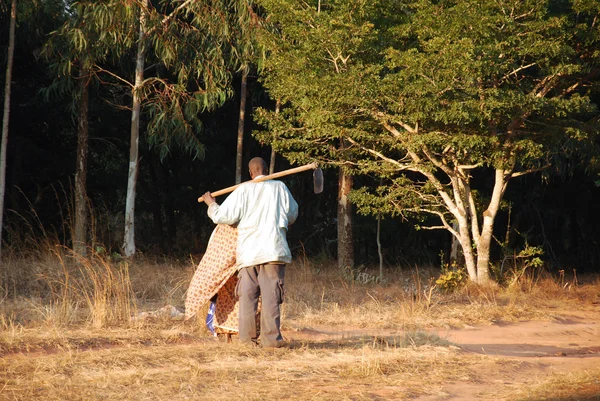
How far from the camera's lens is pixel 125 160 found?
2220 centimetres

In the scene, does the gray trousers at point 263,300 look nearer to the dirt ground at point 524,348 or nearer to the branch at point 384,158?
the dirt ground at point 524,348

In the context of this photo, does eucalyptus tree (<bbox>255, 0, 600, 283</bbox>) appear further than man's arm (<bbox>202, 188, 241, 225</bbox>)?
Yes

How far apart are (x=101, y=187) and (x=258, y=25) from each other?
310 inches

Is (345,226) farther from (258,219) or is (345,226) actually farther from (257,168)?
(258,219)

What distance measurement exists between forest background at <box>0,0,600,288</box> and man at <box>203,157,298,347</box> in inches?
217

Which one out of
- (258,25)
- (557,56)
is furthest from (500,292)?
(258,25)

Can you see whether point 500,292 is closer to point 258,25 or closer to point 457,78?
point 457,78

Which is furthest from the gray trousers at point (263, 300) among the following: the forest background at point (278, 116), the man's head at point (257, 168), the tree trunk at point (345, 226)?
the tree trunk at point (345, 226)

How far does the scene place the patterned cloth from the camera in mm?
7875

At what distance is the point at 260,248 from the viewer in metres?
7.50

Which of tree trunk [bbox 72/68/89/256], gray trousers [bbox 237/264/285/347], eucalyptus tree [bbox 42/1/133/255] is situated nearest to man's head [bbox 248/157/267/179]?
gray trousers [bbox 237/264/285/347]

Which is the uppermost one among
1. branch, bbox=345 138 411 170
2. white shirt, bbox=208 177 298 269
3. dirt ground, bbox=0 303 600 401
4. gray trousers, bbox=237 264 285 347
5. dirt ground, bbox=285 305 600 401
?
branch, bbox=345 138 411 170

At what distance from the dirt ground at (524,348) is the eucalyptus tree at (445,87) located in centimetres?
325

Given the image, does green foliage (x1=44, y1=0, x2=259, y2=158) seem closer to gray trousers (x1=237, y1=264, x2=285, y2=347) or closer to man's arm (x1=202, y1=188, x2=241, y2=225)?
man's arm (x1=202, y1=188, x2=241, y2=225)
